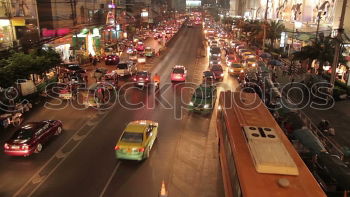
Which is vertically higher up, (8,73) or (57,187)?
(8,73)

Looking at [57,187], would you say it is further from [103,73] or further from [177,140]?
[103,73]

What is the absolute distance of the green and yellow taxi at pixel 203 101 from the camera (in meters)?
23.6

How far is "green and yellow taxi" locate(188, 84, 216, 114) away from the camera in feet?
77.3

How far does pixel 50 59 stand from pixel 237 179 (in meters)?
26.2

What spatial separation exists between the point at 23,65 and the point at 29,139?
11664 millimetres

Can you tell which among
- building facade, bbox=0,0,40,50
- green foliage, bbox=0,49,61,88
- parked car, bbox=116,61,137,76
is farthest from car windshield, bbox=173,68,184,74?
building facade, bbox=0,0,40,50

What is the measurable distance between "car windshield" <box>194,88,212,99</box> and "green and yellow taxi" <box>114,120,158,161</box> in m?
8.01

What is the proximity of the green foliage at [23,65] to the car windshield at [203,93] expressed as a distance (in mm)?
14342

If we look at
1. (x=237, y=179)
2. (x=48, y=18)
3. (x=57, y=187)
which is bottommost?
(x=57, y=187)

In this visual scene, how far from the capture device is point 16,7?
35969 millimetres

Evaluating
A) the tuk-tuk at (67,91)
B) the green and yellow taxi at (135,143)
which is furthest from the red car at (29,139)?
the tuk-tuk at (67,91)

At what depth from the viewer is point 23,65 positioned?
26031 millimetres

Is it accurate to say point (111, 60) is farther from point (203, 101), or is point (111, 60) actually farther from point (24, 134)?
point (24, 134)

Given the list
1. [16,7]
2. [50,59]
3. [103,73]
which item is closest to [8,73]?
[50,59]
